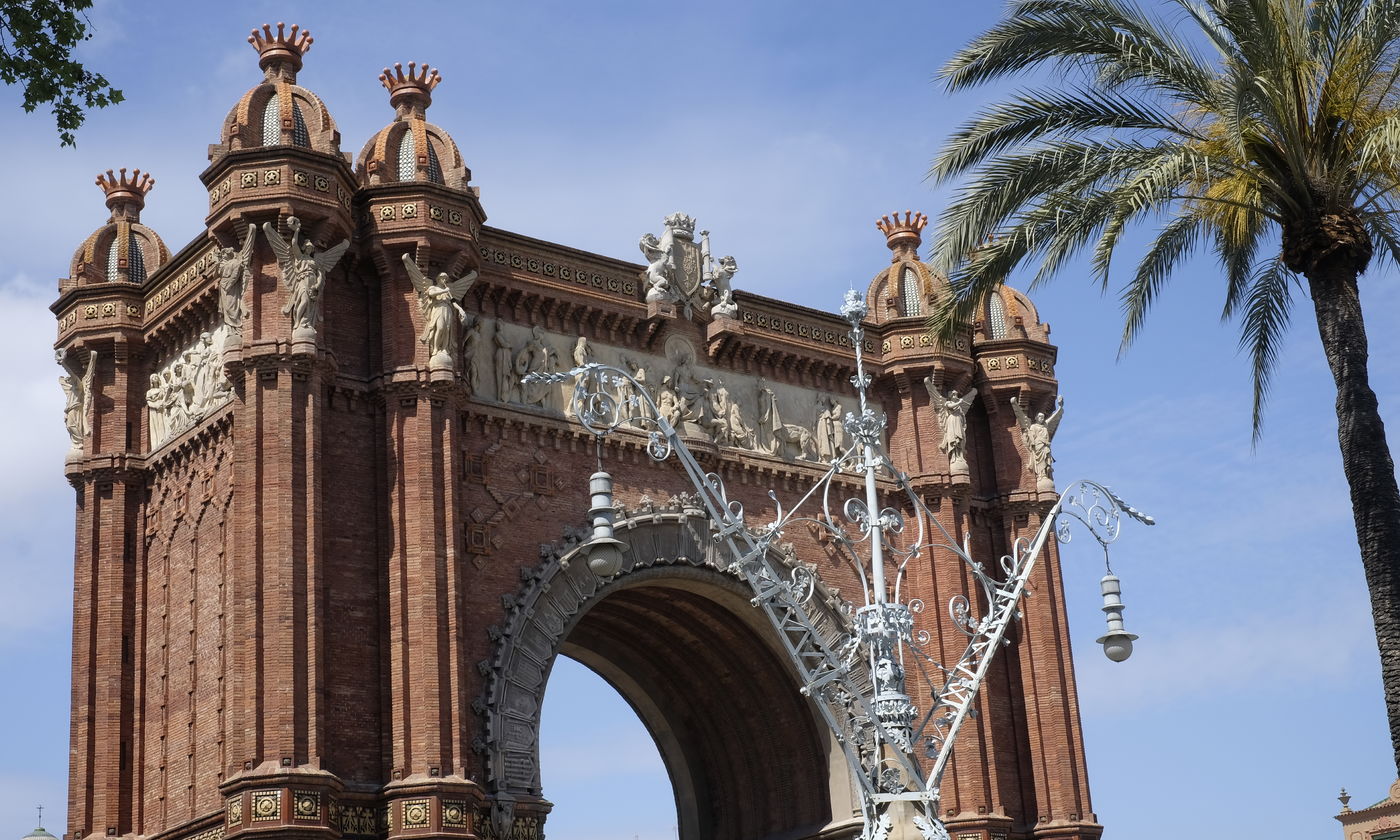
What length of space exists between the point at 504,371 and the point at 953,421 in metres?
8.17

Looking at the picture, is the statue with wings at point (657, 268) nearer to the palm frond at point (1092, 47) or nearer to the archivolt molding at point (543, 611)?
the archivolt molding at point (543, 611)

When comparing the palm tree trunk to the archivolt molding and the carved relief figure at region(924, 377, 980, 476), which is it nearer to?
the archivolt molding

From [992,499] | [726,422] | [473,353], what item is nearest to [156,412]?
[473,353]

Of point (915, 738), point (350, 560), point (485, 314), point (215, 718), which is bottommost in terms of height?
point (915, 738)

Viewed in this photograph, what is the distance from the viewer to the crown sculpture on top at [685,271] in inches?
1179

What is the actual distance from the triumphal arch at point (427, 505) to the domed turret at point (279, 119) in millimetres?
42

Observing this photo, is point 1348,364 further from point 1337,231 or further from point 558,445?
point 558,445

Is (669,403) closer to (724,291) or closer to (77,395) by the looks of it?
(724,291)

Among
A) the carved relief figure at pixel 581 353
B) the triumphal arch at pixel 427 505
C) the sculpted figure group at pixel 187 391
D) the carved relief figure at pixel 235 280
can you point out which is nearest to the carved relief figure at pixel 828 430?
Result: the triumphal arch at pixel 427 505

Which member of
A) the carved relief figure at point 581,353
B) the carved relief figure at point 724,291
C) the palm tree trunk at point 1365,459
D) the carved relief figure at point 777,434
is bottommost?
the palm tree trunk at point 1365,459

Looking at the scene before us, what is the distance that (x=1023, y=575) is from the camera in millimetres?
22016

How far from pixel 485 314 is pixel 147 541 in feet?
19.4

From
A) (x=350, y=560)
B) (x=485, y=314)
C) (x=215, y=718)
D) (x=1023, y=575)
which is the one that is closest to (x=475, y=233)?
(x=485, y=314)

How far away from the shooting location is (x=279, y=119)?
87.0ft
